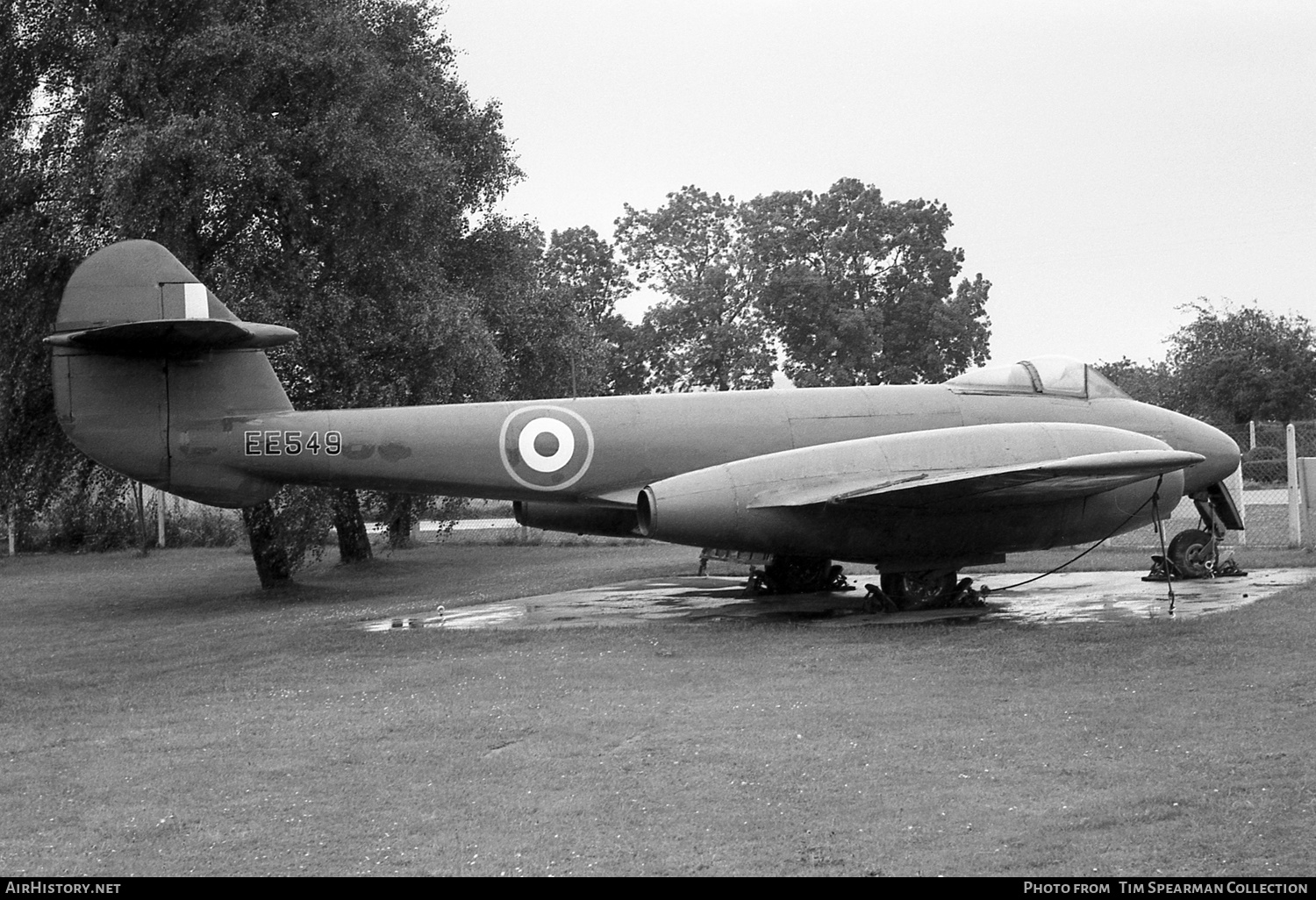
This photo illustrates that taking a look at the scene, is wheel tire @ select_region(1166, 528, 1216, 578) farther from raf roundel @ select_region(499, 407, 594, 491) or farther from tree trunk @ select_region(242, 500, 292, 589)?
tree trunk @ select_region(242, 500, 292, 589)

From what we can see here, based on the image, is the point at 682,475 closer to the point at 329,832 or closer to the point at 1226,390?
the point at 329,832

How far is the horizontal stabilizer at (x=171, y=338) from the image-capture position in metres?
13.7

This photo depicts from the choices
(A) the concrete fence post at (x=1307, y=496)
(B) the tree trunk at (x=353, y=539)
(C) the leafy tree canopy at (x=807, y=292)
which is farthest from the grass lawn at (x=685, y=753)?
(C) the leafy tree canopy at (x=807, y=292)

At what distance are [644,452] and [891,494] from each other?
10.4 ft

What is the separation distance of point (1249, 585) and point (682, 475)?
6872 mm

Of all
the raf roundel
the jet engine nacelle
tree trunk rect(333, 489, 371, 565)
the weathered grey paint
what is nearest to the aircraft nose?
the weathered grey paint

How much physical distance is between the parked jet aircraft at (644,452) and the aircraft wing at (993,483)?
28mm

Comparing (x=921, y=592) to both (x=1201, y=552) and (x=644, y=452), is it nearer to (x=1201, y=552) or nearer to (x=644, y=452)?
(x=644, y=452)

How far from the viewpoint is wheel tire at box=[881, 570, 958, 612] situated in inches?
585

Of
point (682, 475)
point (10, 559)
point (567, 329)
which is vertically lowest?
point (10, 559)

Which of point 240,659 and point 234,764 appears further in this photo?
point 240,659

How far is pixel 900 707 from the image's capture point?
8961 mm

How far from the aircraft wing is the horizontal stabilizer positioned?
580cm

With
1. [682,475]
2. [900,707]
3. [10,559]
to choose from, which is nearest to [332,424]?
[682,475]
